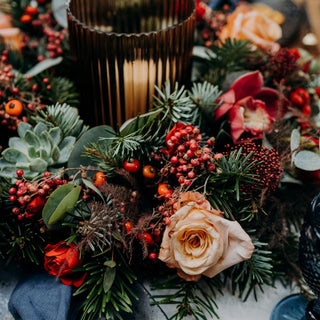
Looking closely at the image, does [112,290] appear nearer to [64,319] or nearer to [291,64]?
[64,319]

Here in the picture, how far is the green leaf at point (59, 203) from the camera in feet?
1.33

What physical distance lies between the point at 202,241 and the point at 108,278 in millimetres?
116

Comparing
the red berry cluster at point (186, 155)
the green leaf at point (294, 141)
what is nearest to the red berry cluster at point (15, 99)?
the red berry cluster at point (186, 155)

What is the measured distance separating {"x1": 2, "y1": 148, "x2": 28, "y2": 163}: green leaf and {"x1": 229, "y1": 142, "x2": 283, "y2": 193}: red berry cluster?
28 centimetres

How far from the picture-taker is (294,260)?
51 cm

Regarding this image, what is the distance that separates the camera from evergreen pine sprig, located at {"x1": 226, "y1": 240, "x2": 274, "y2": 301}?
449mm

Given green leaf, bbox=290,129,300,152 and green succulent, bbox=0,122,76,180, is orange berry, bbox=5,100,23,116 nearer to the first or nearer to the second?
green succulent, bbox=0,122,76,180

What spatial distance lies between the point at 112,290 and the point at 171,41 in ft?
1.06

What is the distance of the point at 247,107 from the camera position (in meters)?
0.53

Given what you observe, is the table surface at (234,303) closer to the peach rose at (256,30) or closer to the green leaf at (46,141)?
the green leaf at (46,141)

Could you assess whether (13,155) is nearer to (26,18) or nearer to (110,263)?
(110,263)

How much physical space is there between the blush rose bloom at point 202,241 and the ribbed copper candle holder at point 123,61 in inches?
7.6

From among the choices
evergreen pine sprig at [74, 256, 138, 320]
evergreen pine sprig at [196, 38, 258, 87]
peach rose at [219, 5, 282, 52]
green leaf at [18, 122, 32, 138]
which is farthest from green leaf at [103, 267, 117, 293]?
peach rose at [219, 5, 282, 52]

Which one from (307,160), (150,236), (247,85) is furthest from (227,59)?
(150,236)
